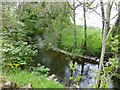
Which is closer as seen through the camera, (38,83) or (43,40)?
(38,83)

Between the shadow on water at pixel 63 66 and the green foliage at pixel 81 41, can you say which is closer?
the shadow on water at pixel 63 66

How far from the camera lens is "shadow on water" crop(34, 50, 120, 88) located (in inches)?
190

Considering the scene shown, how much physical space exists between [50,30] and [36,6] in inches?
33.6

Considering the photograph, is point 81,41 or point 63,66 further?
point 81,41

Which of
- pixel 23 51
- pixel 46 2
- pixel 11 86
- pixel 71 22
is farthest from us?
pixel 71 22

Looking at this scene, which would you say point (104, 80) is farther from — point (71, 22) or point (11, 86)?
point (71, 22)

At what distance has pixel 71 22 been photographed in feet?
21.8

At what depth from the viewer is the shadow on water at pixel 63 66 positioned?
4830 mm

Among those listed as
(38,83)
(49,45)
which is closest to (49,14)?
(49,45)

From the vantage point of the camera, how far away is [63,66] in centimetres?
554

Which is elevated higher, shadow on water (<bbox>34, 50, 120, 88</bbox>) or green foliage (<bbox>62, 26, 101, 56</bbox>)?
green foliage (<bbox>62, 26, 101, 56</bbox>)

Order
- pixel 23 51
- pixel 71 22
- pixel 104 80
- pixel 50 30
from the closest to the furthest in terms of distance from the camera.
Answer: pixel 104 80
pixel 23 51
pixel 71 22
pixel 50 30

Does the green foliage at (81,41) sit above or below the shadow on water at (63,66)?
above

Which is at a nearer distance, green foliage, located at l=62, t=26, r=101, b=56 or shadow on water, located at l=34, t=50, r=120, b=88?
shadow on water, located at l=34, t=50, r=120, b=88
